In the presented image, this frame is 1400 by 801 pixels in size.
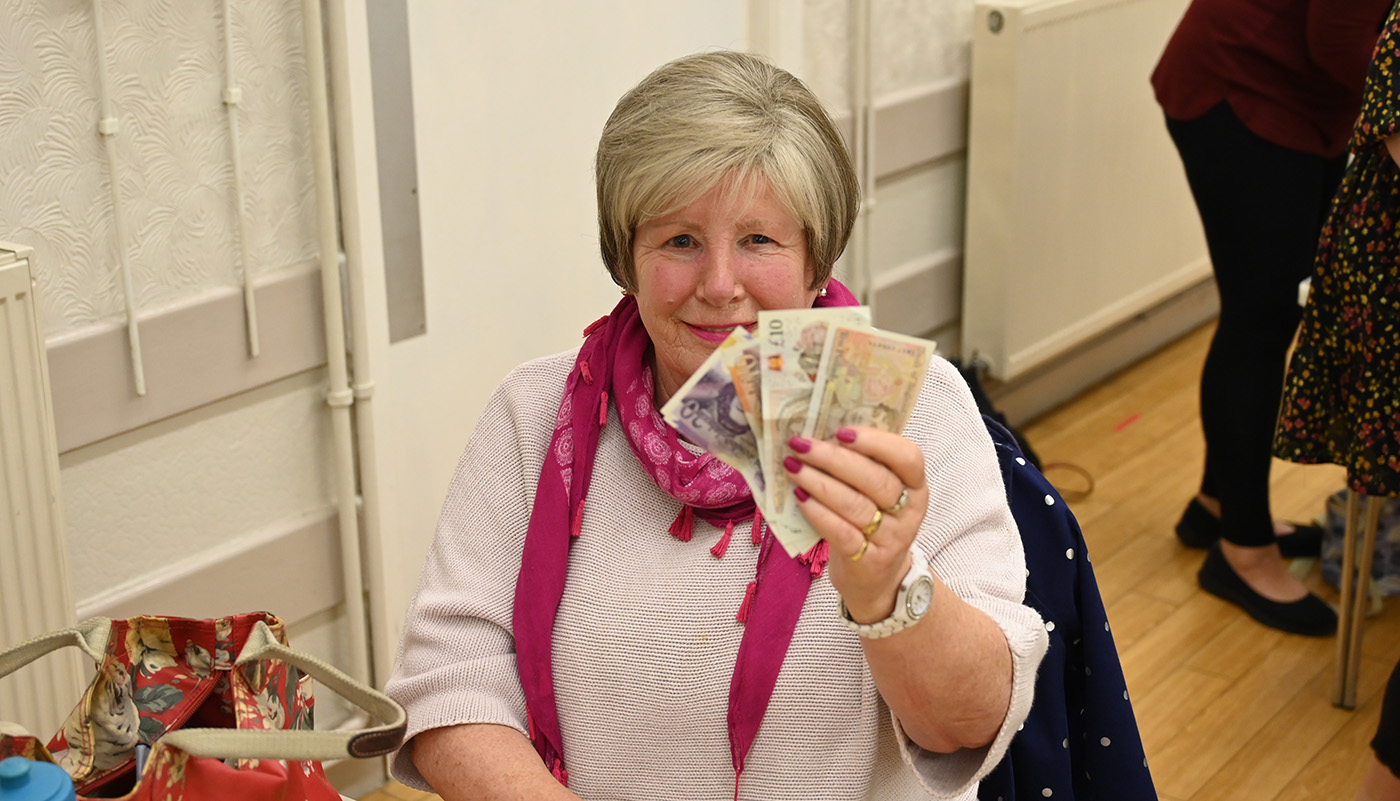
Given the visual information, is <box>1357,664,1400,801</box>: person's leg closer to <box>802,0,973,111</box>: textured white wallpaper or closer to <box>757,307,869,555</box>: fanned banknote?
<box>757,307,869,555</box>: fanned banknote

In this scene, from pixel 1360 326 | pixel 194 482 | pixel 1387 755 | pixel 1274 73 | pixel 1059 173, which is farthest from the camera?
pixel 1059 173

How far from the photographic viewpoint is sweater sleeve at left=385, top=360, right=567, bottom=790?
1.56 metres

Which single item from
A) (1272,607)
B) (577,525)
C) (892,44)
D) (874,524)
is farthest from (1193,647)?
(874,524)

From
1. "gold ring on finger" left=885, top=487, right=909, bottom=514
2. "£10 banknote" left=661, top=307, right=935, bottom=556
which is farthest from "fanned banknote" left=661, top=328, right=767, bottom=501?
"gold ring on finger" left=885, top=487, right=909, bottom=514

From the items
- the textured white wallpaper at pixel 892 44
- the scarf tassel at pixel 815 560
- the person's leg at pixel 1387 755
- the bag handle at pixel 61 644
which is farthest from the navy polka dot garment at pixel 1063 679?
the textured white wallpaper at pixel 892 44

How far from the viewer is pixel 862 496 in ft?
3.86

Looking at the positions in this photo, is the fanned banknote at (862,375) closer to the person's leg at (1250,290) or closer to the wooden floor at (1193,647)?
the wooden floor at (1193,647)

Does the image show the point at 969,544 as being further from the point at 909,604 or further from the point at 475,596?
the point at 475,596

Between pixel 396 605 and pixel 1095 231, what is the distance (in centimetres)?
248

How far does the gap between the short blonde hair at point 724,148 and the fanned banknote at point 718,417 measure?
32 centimetres

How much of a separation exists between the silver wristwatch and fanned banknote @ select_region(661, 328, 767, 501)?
150 mm

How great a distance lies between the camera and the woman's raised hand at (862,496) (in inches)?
45.7

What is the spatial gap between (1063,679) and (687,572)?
1.47ft

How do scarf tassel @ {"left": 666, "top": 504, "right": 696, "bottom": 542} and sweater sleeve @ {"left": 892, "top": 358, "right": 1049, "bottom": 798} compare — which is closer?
sweater sleeve @ {"left": 892, "top": 358, "right": 1049, "bottom": 798}
